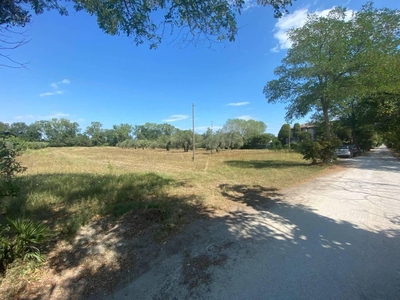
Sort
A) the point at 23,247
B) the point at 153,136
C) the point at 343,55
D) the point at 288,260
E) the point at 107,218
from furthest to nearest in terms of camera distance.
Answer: the point at 153,136 → the point at 343,55 → the point at 107,218 → the point at 23,247 → the point at 288,260

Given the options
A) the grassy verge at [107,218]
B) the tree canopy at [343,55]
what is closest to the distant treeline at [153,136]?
the tree canopy at [343,55]

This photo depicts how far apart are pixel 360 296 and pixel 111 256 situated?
3225mm

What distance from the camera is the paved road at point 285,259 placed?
215 cm

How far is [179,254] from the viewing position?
292cm

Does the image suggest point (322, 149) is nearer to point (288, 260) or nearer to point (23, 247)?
point (288, 260)

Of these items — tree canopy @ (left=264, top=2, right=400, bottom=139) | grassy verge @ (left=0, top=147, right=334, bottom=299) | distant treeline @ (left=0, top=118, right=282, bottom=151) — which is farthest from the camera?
distant treeline @ (left=0, top=118, right=282, bottom=151)

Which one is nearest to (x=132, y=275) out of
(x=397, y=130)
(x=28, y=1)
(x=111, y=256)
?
(x=111, y=256)

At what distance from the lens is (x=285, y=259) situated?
2.65 m

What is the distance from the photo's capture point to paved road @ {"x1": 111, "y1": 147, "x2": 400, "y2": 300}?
2148 millimetres

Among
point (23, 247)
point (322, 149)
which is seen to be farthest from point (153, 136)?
point (23, 247)

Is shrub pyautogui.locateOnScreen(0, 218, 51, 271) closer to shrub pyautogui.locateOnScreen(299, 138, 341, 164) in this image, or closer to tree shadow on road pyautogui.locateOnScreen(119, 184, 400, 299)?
tree shadow on road pyautogui.locateOnScreen(119, 184, 400, 299)

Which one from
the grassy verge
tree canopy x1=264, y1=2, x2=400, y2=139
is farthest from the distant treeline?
the grassy verge

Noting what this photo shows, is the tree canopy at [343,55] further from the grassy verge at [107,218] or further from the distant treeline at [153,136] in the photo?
the distant treeline at [153,136]

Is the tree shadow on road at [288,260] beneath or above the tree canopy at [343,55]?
beneath
